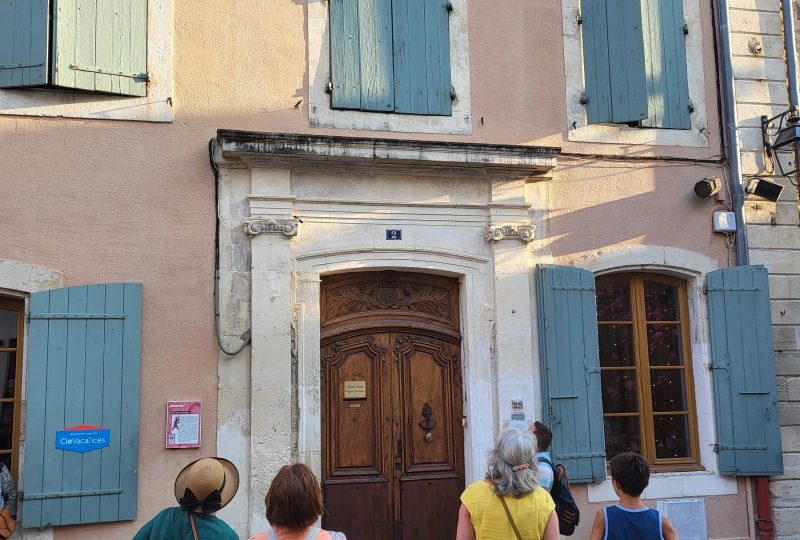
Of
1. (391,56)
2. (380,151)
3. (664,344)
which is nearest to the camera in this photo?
(380,151)

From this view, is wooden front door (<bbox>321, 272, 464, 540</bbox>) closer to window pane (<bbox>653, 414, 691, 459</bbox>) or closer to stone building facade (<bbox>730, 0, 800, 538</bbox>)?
window pane (<bbox>653, 414, 691, 459</bbox>)

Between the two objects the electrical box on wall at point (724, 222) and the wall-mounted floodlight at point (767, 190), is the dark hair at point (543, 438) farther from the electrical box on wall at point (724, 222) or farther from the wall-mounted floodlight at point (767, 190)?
the wall-mounted floodlight at point (767, 190)

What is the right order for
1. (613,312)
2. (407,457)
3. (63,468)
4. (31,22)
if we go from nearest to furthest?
1. (63,468)
2. (31,22)
3. (407,457)
4. (613,312)

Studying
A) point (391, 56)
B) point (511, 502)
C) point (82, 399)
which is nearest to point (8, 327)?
point (82, 399)

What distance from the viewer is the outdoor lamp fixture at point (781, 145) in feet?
20.9

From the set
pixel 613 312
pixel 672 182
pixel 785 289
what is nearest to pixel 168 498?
pixel 613 312

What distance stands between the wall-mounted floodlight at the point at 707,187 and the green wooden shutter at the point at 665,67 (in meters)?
0.51

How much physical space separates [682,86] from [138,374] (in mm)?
4809

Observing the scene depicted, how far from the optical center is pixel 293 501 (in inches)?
104

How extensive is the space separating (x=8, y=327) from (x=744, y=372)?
5.40 meters

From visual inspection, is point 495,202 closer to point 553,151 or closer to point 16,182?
point 553,151

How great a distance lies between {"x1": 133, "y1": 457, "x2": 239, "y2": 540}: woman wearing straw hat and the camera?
9.41ft

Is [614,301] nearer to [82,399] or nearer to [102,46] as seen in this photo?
[82,399]

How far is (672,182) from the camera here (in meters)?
6.34
